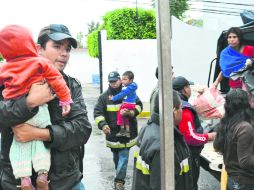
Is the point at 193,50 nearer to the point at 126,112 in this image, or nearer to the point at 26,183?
the point at 126,112

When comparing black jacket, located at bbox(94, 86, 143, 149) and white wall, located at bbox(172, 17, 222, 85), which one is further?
white wall, located at bbox(172, 17, 222, 85)

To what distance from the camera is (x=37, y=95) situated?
7.95ft

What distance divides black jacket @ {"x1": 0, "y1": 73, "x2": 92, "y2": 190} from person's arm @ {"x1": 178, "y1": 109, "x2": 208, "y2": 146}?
68.5 inches

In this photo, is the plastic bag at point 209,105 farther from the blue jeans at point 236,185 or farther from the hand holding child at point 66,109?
the hand holding child at point 66,109

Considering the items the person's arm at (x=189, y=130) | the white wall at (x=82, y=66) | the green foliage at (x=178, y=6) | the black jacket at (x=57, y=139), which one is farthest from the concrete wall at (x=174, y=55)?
the white wall at (x=82, y=66)

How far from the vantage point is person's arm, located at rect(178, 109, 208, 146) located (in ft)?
14.0

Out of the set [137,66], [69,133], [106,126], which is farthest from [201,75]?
[69,133]

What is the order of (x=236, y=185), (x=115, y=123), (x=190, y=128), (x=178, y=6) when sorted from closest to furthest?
(x=236, y=185)
(x=190, y=128)
(x=115, y=123)
(x=178, y=6)

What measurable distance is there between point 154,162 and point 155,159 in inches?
0.9

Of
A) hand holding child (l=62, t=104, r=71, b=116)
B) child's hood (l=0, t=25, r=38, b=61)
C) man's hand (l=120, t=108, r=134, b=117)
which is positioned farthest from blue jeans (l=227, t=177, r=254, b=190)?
man's hand (l=120, t=108, r=134, b=117)

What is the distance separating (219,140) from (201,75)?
42.2 ft

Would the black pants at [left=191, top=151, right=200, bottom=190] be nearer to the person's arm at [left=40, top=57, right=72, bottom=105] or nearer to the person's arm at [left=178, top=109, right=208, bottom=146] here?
the person's arm at [left=178, top=109, right=208, bottom=146]

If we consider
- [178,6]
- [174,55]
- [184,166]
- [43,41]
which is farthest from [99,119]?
[178,6]

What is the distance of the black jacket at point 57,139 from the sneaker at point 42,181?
8 cm
